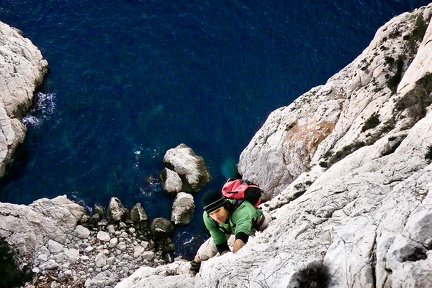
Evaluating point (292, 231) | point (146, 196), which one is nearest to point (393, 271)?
point (292, 231)

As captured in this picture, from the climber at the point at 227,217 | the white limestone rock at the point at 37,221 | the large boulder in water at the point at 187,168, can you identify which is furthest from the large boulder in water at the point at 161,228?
the climber at the point at 227,217

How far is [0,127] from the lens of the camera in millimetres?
47219

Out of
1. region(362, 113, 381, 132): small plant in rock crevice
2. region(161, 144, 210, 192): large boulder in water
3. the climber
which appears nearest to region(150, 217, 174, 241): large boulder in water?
region(161, 144, 210, 192): large boulder in water

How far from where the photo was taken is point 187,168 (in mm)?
46562

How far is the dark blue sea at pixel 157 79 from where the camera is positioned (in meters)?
48.1

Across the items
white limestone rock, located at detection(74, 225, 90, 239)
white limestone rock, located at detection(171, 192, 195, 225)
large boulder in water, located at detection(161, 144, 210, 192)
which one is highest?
large boulder in water, located at detection(161, 144, 210, 192)

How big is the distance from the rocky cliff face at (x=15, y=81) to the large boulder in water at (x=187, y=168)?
1725 centimetres

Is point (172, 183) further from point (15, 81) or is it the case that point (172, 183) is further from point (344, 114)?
point (15, 81)

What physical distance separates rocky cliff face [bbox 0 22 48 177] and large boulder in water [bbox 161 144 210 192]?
56.6 feet

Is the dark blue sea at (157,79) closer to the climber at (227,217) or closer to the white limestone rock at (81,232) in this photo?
the white limestone rock at (81,232)

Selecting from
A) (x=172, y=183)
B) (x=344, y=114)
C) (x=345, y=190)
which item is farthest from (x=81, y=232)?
(x=345, y=190)

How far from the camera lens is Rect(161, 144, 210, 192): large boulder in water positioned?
1818 inches

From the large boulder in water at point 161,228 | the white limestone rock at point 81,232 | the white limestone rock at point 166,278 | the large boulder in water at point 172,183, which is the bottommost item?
the white limestone rock at point 81,232

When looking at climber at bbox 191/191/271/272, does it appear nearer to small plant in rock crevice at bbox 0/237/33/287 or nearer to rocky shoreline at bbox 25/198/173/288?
rocky shoreline at bbox 25/198/173/288
